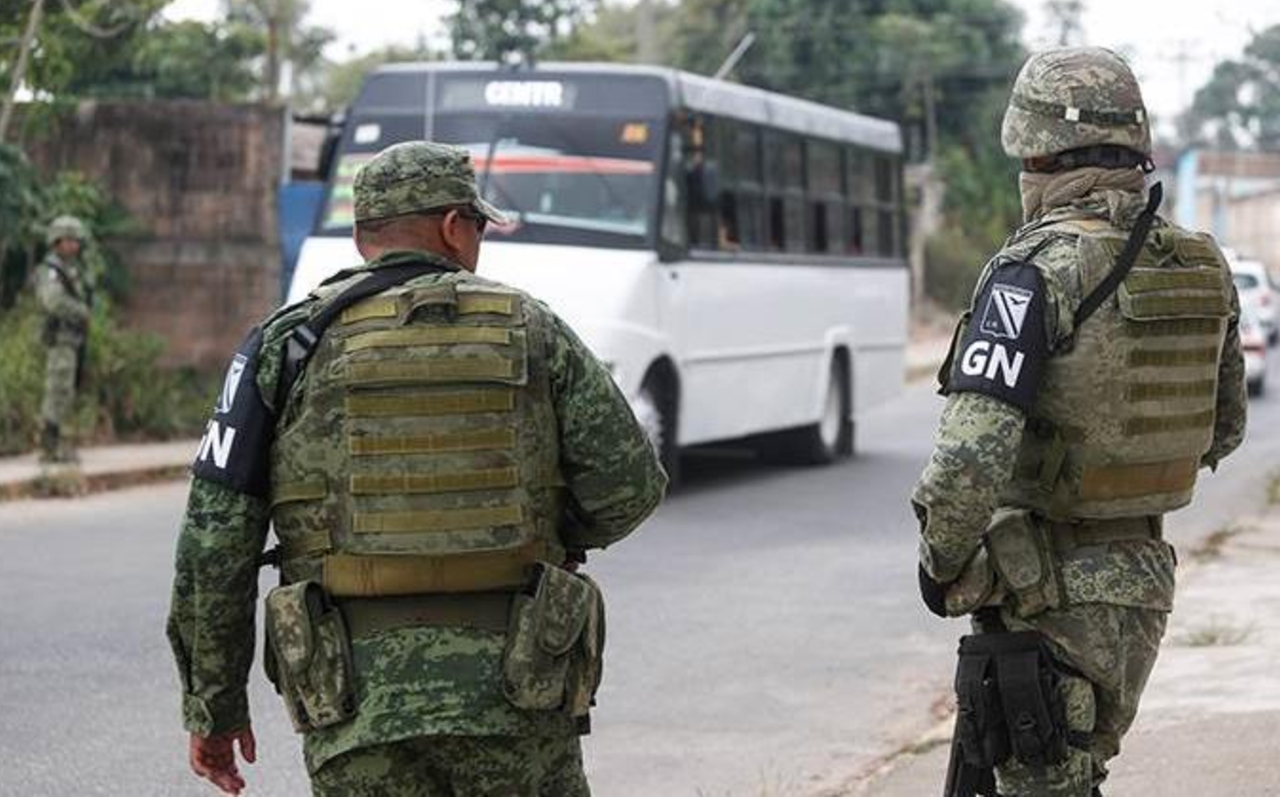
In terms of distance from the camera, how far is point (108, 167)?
19.8 m

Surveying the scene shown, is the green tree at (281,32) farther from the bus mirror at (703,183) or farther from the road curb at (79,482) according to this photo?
the bus mirror at (703,183)

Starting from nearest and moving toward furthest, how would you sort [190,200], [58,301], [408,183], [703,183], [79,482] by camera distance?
[408,183]
[79,482]
[703,183]
[58,301]
[190,200]

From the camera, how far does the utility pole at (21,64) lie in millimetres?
13969

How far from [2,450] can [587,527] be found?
1240cm

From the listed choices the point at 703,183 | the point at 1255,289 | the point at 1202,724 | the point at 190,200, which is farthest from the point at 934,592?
the point at 1255,289

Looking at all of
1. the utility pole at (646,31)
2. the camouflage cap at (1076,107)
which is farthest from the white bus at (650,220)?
the utility pole at (646,31)

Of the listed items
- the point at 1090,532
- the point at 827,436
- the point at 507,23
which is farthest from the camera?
the point at 507,23

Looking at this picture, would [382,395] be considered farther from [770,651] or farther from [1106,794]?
[770,651]

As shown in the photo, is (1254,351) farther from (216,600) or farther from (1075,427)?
(216,600)

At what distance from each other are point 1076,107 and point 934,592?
0.96 metres

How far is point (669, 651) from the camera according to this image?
921 centimetres

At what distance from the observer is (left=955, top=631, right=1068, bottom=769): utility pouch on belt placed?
4.29 metres

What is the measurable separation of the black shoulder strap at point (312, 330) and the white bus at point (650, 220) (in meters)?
8.55

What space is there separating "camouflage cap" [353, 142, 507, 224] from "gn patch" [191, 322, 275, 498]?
1.00 feet
